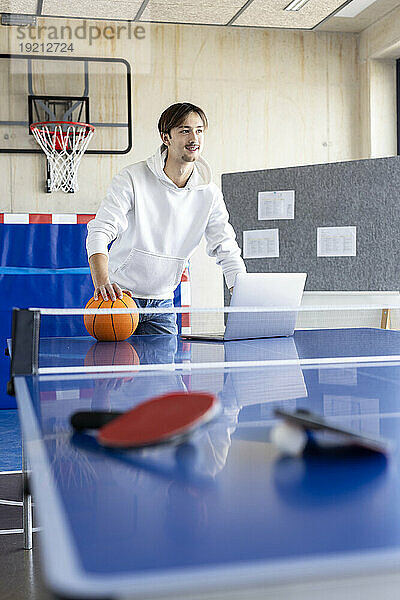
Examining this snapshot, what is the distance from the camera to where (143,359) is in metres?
1.94

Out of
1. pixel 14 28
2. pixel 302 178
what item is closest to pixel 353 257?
pixel 302 178

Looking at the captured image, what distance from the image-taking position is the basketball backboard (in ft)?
17.4

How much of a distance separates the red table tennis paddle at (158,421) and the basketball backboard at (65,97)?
472 cm

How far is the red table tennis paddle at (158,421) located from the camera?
31.6 inches

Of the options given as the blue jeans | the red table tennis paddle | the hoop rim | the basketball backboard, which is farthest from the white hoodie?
the basketball backboard

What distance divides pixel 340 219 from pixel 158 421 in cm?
385

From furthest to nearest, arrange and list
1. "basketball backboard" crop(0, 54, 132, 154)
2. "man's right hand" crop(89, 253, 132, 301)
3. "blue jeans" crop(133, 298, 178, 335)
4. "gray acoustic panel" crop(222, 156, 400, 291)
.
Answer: "basketball backboard" crop(0, 54, 132, 154) → "gray acoustic panel" crop(222, 156, 400, 291) → "blue jeans" crop(133, 298, 178, 335) → "man's right hand" crop(89, 253, 132, 301)

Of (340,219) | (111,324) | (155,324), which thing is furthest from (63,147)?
(111,324)

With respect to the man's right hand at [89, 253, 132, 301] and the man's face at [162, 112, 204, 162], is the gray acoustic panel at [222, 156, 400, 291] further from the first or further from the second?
the man's right hand at [89, 253, 132, 301]

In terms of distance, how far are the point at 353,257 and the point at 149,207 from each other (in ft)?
6.35

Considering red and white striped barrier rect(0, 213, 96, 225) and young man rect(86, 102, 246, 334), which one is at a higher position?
red and white striped barrier rect(0, 213, 96, 225)

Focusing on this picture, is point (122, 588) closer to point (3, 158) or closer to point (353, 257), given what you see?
point (353, 257)

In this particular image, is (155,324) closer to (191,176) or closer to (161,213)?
(161,213)

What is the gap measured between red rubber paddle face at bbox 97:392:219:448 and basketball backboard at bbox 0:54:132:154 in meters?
4.73
